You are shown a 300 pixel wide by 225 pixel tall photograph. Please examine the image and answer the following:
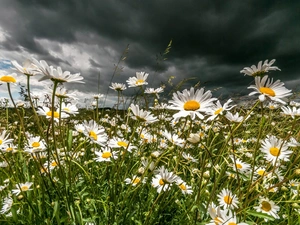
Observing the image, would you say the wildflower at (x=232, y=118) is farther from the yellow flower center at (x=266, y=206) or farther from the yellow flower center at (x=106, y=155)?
the yellow flower center at (x=106, y=155)

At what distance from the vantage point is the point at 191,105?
111cm

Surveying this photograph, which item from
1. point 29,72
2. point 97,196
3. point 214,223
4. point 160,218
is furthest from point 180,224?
point 29,72

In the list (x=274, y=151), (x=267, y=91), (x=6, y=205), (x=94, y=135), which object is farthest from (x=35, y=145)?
(x=274, y=151)

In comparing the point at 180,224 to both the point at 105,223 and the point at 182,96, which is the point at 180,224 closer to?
the point at 105,223

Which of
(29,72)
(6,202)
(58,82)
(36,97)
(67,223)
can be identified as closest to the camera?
(58,82)

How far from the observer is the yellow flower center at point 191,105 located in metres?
1.09

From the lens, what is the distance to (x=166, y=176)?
1.24 metres

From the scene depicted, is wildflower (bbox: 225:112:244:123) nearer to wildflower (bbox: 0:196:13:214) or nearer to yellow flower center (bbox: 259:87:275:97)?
yellow flower center (bbox: 259:87:275:97)

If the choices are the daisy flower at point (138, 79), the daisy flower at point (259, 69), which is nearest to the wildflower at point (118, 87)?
the daisy flower at point (138, 79)

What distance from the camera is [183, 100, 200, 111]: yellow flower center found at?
1092mm

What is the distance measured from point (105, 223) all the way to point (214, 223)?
64 cm

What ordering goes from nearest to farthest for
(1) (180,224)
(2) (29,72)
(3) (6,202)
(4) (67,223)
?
(2) (29,72) < (4) (67,223) < (1) (180,224) < (3) (6,202)

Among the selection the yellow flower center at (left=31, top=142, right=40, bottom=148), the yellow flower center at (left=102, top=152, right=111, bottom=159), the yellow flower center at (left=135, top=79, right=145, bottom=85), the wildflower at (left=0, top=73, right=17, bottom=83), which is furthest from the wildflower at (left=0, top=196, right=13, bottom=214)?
the yellow flower center at (left=135, top=79, right=145, bottom=85)

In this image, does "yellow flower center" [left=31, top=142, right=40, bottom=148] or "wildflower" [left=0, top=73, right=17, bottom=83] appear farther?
"yellow flower center" [left=31, top=142, right=40, bottom=148]
